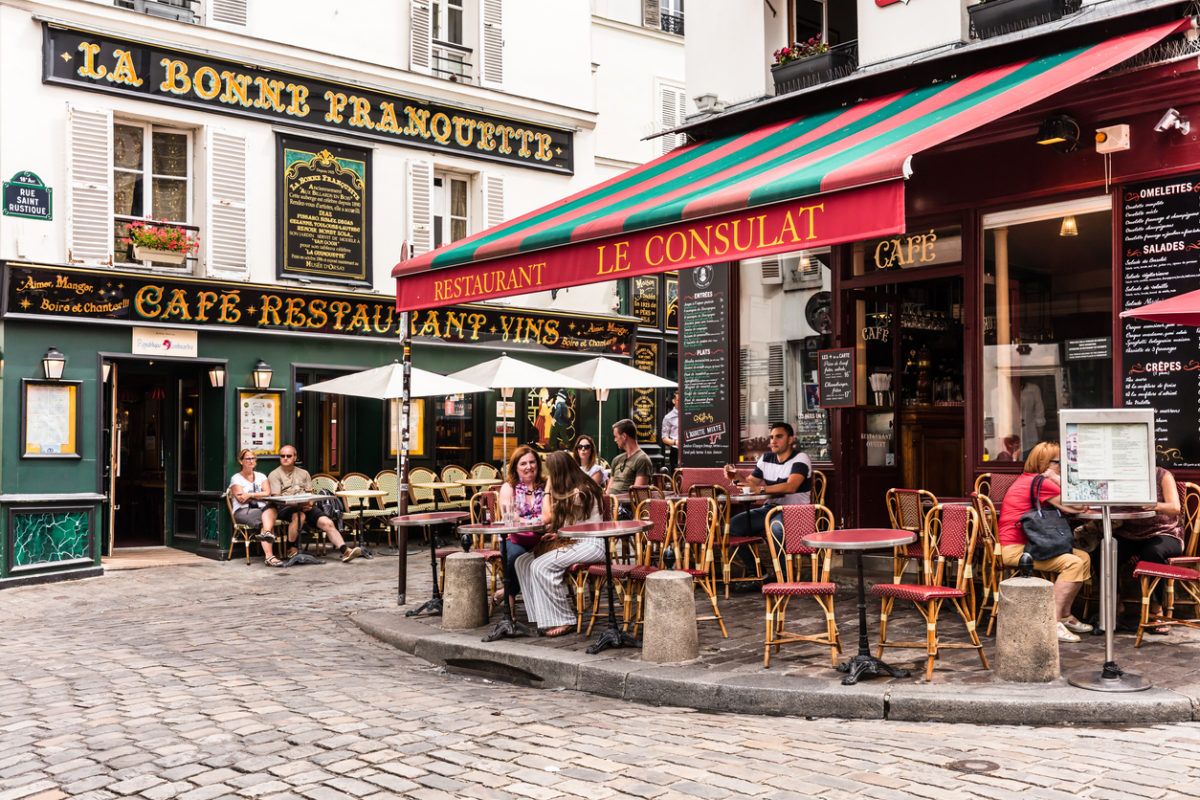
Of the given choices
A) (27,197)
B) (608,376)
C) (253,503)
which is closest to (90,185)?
(27,197)

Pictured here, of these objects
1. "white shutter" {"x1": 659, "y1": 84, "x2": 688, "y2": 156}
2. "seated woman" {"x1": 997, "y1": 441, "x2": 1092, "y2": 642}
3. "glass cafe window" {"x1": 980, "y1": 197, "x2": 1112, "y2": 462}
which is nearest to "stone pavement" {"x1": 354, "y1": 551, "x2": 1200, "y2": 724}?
"seated woman" {"x1": 997, "y1": 441, "x2": 1092, "y2": 642}

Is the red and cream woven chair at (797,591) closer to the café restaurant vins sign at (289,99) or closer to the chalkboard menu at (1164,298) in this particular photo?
the chalkboard menu at (1164,298)

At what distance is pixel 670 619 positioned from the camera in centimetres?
643

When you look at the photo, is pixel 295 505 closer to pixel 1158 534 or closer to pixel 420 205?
pixel 420 205

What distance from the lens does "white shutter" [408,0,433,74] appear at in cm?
1538

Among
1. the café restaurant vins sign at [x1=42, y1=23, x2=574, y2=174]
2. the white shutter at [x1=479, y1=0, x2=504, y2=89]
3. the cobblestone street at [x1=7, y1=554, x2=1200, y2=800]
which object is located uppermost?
the white shutter at [x1=479, y1=0, x2=504, y2=89]

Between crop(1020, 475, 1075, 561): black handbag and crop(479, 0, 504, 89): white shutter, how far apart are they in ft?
37.9

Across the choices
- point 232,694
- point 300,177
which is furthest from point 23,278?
point 232,694

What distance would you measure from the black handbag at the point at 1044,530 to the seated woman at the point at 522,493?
342 cm

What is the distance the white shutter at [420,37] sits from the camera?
605 inches

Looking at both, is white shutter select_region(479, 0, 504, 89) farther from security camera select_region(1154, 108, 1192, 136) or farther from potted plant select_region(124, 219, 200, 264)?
security camera select_region(1154, 108, 1192, 136)

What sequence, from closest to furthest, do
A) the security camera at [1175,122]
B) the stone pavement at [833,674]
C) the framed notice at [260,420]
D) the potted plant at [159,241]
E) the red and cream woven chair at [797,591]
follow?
the stone pavement at [833,674], the red and cream woven chair at [797,591], the security camera at [1175,122], the potted plant at [159,241], the framed notice at [260,420]

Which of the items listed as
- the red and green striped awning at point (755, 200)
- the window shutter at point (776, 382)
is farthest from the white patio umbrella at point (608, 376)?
the red and green striped awning at point (755, 200)

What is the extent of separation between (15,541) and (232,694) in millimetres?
6762
